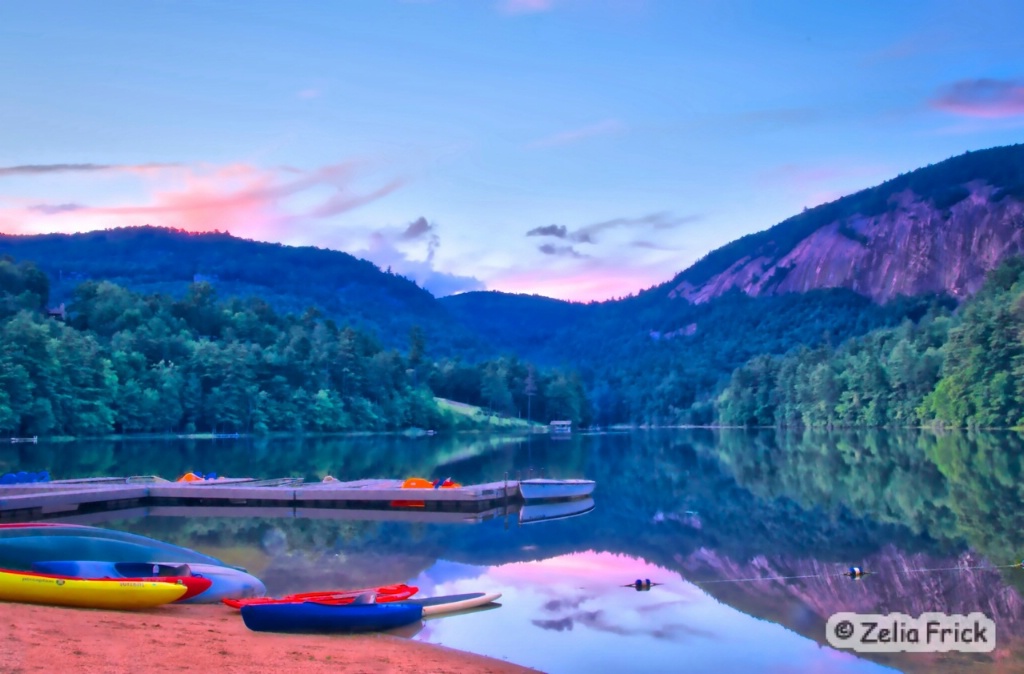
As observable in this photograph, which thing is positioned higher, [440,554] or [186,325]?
[186,325]

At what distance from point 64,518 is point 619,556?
16741mm

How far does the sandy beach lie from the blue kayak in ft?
0.64

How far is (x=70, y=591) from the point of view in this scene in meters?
13.3

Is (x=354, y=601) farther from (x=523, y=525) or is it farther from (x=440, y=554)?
(x=523, y=525)

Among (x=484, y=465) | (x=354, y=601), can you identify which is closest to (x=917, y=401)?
(x=484, y=465)

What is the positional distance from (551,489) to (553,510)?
184cm

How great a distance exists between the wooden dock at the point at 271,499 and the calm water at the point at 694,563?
3.15ft

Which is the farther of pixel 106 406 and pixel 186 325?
pixel 186 325

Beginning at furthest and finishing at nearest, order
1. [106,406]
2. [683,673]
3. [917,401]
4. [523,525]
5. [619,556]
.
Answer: [917,401], [106,406], [523,525], [619,556], [683,673]

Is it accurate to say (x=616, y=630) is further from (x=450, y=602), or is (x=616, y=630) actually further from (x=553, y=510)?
(x=553, y=510)

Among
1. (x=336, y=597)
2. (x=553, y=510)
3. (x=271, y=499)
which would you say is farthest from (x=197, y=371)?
(x=336, y=597)

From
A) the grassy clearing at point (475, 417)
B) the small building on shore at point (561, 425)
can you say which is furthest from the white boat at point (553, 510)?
the small building on shore at point (561, 425)

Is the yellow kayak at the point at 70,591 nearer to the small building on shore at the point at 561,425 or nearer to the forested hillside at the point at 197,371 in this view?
the forested hillside at the point at 197,371

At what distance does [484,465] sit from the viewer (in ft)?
174
